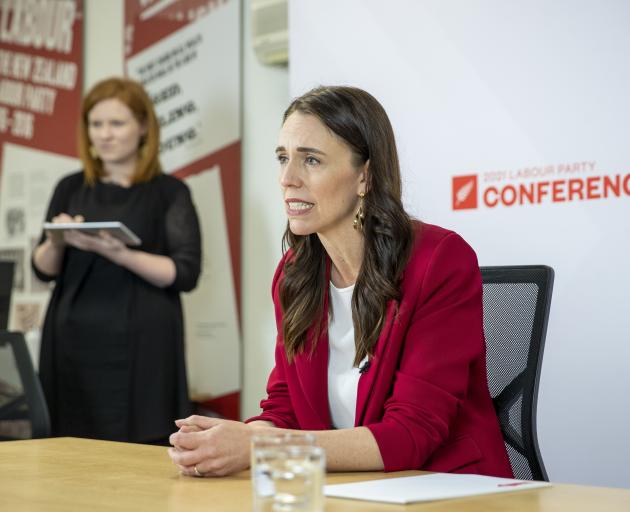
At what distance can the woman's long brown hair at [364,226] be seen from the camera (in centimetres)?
202

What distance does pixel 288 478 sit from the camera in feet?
3.64

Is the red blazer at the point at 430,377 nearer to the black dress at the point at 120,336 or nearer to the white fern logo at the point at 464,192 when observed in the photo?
the white fern logo at the point at 464,192

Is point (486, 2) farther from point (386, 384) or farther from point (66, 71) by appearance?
point (66, 71)

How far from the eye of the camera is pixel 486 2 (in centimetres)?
292

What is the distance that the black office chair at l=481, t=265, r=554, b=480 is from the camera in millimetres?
2045

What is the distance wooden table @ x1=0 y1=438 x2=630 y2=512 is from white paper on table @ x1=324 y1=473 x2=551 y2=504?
19mm

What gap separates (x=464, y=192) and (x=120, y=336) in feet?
4.60

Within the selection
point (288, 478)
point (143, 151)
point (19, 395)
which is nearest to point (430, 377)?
Answer: point (288, 478)

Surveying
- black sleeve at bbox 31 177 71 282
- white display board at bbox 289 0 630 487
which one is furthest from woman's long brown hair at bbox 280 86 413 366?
black sleeve at bbox 31 177 71 282

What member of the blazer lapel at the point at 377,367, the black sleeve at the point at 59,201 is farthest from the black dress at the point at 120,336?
the blazer lapel at the point at 377,367

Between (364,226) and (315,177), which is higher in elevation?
(315,177)

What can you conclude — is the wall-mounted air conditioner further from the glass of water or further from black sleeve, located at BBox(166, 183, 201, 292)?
the glass of water

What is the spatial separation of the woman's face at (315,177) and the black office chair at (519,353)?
39 cm

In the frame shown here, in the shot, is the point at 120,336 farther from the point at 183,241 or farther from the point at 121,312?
the point at 183,241
